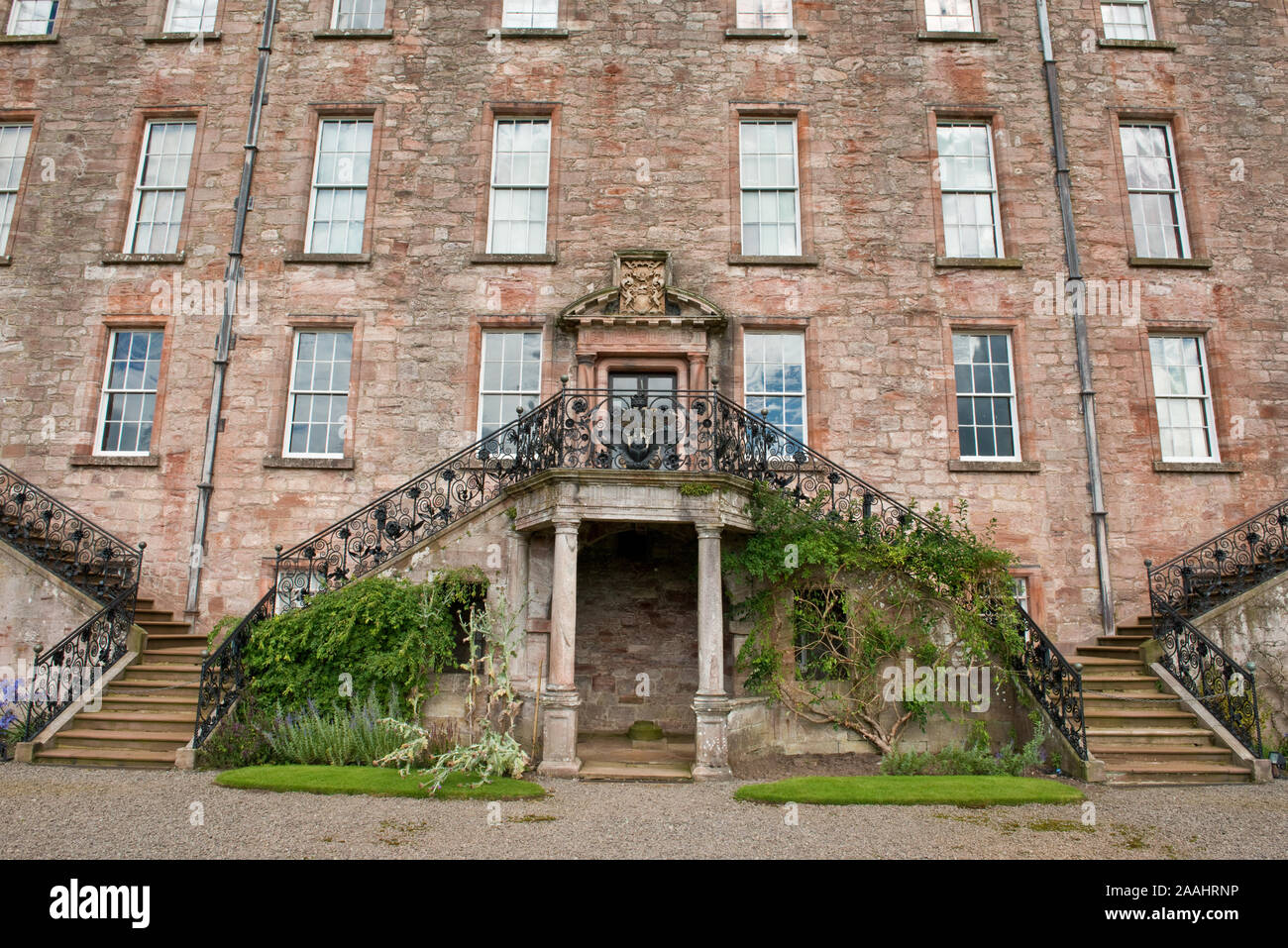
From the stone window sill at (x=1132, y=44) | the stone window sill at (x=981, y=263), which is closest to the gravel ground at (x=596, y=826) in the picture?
the stone window sill at (x=981, y=263)

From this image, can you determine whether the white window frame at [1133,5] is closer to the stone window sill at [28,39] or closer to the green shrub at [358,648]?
the green shrub at [358,648]

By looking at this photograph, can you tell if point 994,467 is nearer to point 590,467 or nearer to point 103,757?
point 590,467

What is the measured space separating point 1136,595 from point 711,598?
8.06 m

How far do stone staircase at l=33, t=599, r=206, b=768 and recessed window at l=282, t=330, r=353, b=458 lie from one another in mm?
3808

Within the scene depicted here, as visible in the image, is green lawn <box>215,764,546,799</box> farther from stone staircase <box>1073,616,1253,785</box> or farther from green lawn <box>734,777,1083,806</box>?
stone staircase <box>1073,616,1253,785</box>

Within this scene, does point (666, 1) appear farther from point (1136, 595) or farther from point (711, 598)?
point (1136, 595)

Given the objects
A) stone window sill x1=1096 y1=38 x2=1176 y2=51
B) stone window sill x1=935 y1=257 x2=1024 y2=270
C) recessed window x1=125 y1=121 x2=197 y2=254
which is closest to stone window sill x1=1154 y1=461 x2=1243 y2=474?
stone window sill x1=935 y1=257 x2=1024 y2=270

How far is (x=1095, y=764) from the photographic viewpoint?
9.27 m

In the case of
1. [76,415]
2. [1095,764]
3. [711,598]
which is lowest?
[1095,764]

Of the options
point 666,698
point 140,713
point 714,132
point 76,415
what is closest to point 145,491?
point 76,415

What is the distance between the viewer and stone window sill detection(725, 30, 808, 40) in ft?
49.9

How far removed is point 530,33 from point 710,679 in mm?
12979

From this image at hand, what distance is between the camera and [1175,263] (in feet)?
46.7

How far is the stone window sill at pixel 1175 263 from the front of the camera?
559 inches
